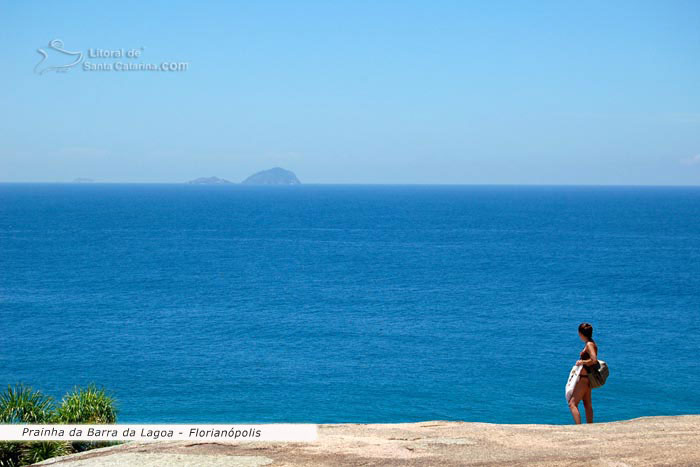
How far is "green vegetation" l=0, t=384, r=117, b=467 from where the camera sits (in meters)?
23.5

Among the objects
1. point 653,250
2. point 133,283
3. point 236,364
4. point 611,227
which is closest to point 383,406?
point 236,364

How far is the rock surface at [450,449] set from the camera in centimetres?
1470

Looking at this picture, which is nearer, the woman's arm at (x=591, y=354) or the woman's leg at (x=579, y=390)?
the woman's arm at (x=591, y=354)

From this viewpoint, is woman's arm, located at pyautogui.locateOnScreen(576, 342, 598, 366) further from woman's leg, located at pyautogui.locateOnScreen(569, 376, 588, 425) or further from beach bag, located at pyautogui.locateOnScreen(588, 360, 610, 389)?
woman's leg, located at pyautogui.locateOnScreen(569, 376, 588, 425)

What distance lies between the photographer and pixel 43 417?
27.9 meters

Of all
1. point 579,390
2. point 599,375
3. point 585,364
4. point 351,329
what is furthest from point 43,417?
point 351,329

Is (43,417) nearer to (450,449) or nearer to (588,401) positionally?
(450,449)

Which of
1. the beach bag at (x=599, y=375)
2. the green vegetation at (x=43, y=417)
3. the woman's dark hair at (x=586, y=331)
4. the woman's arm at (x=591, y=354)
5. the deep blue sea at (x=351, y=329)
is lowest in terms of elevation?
the deep blue sea at (x=351, y=329)

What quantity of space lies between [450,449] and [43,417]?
1907cm

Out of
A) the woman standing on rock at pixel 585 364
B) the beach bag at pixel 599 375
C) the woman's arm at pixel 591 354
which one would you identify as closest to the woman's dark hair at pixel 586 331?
the woman standing on rock at pixel 585 364

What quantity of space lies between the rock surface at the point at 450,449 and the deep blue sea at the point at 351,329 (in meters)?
34.1

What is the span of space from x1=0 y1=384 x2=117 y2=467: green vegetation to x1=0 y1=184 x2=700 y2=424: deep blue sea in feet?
73.1

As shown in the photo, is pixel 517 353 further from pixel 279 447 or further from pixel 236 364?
pixel 279 447

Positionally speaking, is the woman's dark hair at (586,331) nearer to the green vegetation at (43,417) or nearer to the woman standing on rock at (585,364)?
the woman standing on rock at (585,364)
